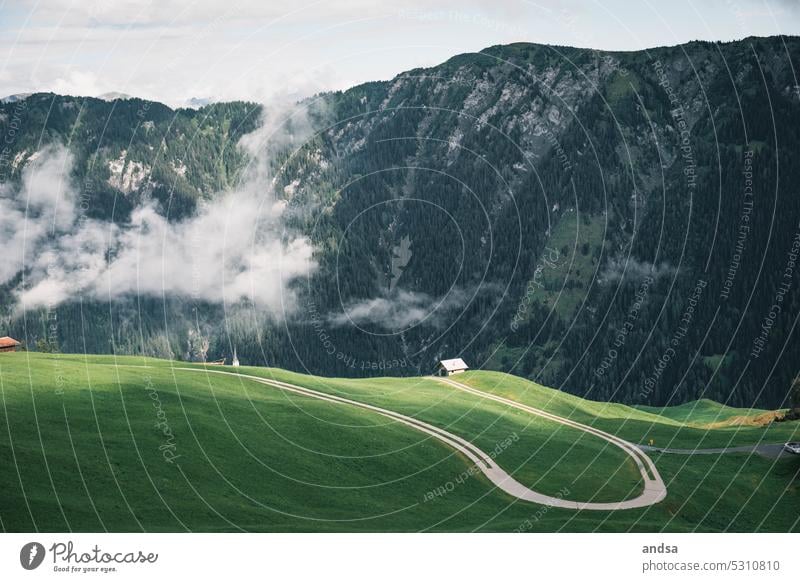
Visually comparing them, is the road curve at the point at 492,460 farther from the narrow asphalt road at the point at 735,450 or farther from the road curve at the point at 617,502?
the narrow asphalt road at the point at 735,450
